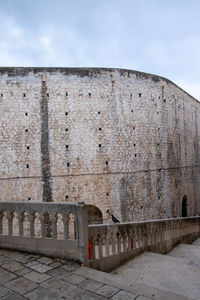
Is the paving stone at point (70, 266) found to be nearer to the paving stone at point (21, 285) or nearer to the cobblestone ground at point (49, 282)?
the cobblestone ground at point (49, 282)

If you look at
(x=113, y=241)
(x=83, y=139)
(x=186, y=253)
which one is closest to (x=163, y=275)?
(x=113, y=241)

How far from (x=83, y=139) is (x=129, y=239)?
693 cm

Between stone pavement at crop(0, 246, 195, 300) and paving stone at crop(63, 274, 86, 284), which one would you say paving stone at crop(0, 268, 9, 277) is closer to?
stone pavement at crop(0, 246, 195, 300)

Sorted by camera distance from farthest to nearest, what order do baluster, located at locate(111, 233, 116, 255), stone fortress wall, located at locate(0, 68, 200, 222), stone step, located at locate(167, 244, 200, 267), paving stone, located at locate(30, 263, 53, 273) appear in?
stone fortress wall, located at locate(0, 68, 200, 222)
stone step, located at locate(167, 244, 200, 267)
baluster, located at locate(111, 233, 116, 255)
paving stone, located at locate(30, 263, 53, 273)

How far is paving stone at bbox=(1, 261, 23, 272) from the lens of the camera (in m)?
2.67

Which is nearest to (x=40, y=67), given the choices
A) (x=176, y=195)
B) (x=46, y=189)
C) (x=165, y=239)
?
(x=46, y=189)

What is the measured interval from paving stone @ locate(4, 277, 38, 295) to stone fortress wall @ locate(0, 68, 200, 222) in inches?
313

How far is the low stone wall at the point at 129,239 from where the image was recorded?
338cm

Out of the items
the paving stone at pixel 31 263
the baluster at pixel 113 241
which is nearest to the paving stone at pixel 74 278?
the paving stone at pixel 31 263

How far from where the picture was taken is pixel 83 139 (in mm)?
10688

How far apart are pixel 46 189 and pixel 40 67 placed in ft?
19.5

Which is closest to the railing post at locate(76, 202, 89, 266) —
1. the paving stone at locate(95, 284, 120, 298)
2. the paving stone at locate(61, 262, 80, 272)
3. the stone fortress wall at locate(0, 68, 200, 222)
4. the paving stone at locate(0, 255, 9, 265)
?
the paving stone at locate(61, 262, 80, 272)

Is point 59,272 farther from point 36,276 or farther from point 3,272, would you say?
point 3,272

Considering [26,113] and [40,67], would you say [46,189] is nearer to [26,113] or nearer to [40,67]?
[26,113]
